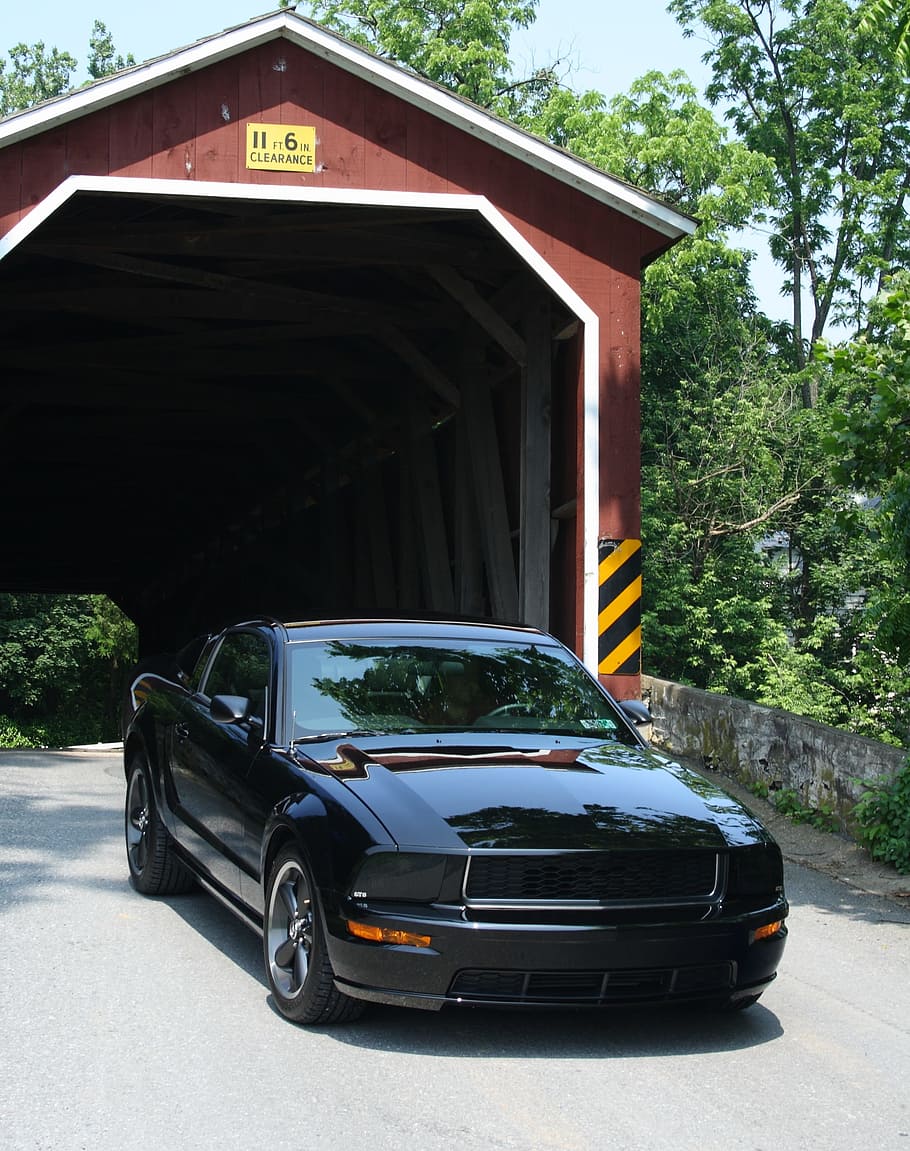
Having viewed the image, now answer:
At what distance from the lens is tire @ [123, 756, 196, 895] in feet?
22.7

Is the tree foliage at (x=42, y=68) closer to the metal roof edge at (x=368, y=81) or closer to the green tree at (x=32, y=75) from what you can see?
the green tree at (x=32, y=75)

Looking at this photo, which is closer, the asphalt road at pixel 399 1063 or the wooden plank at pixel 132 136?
the asphalt road at pixel 399 1063

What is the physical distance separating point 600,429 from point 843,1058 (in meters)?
6.38

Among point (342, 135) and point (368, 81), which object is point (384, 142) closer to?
point (342, 135)

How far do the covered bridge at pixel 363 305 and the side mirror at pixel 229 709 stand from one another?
0.86m

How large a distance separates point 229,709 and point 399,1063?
1.73 meters

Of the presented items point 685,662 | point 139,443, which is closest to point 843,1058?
point 685,662

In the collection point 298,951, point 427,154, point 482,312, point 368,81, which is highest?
point 368,81

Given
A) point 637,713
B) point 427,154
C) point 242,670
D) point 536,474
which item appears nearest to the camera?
point 637,713

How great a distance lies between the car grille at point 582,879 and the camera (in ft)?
15.0

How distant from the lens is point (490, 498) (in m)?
13.1

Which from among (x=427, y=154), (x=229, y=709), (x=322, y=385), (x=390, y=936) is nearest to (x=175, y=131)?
(x=427, y=154)

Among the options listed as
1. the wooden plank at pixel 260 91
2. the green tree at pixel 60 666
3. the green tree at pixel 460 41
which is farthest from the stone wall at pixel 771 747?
the green tree at pixel 60 666

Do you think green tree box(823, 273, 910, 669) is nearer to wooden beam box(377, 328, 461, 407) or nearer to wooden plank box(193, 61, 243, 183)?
Answer: wooden plank box(193, 61, 243, 183)
